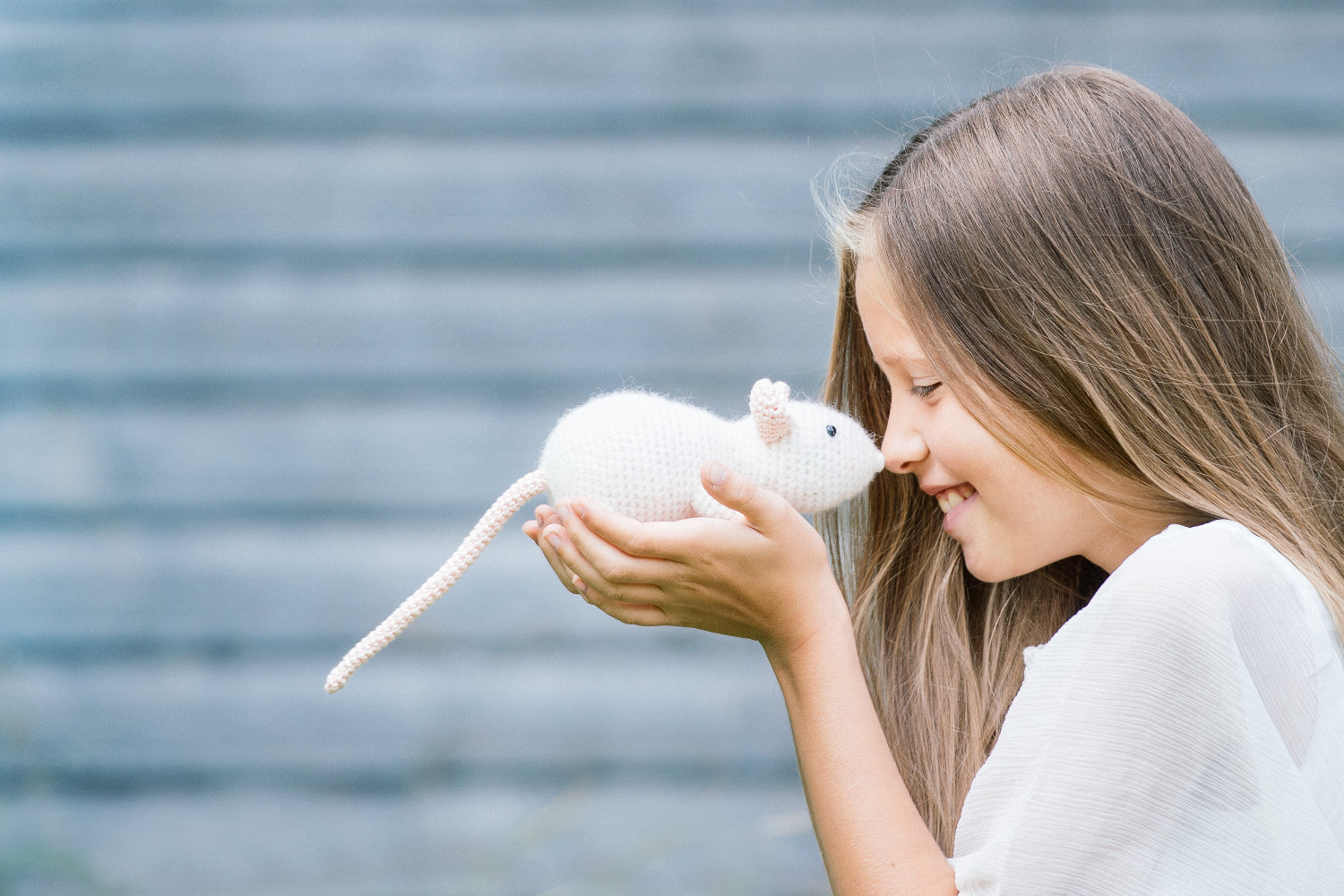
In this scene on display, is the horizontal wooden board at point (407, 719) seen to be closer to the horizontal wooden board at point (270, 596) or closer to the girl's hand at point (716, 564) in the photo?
the horizontal wooden board at point (270, 596)

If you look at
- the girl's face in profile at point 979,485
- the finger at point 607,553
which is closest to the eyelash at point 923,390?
the girl's face in profile at point 979,485

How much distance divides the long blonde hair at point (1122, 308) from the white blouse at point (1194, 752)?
109 mm

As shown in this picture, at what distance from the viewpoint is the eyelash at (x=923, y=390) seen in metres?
1.06

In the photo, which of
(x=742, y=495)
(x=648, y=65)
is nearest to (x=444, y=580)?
(x=742, y=495)

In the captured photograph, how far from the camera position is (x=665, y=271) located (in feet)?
5.74

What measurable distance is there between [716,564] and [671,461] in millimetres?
112

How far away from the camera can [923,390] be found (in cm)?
107

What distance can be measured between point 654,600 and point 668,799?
86 centimetres

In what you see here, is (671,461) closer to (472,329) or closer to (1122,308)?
(1122,308)

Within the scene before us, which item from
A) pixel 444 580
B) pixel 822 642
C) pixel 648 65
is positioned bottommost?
pixel 822 642

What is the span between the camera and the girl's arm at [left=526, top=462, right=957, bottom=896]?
95 centimetres

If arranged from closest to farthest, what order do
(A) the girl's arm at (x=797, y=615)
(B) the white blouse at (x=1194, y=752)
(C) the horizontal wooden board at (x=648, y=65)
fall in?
1. (B) the white blouse at (x=1194, y=752)
2. (A) the girl's arm at (x=797, y=615)
3. (C) the horizontal wooden board at (x=648, y=65)

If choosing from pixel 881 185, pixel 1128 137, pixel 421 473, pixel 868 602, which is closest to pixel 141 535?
pixel 421 473

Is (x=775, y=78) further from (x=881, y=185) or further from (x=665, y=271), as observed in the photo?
(x=881, y=185)
